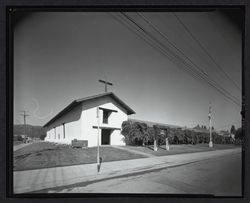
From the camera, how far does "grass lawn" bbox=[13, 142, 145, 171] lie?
3.21 metres

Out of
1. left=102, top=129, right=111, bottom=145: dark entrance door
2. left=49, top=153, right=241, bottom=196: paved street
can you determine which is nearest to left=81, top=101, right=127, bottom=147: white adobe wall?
left=102, top=129, right=111, bottom=145: dark entrance door

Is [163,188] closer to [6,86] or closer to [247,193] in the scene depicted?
[247,193]

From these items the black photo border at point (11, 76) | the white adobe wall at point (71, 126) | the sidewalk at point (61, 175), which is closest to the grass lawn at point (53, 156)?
the sidewalk at point (61, 175)

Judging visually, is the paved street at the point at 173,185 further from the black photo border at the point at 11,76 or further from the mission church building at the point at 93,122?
the mission church building at the point at 93,122

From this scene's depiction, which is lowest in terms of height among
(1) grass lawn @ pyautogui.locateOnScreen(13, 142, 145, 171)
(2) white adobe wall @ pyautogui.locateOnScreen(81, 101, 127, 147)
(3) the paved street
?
(3) the paved street

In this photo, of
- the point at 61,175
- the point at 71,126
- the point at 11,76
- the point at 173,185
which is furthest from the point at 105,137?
the point at 11,76

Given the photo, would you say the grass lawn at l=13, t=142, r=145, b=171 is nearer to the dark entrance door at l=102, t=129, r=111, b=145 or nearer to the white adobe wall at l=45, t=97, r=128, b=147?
the dark entrance door at l=102, t=129, r=111, b=145

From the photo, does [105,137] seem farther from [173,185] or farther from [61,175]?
[173,185]

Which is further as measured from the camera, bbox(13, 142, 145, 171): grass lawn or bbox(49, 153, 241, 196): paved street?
bbox(13, 142, 145, 171): grass lawn

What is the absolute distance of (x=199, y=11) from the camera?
2.94 meters

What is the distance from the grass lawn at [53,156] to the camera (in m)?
3.21

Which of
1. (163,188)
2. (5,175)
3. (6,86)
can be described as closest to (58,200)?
(5,175)

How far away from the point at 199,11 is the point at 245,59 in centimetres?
93

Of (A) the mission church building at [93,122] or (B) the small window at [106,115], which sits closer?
(A) the mission church building at [93,122]
